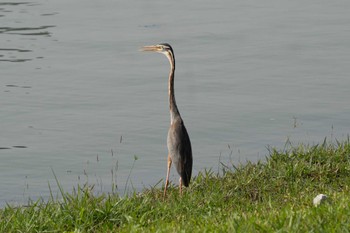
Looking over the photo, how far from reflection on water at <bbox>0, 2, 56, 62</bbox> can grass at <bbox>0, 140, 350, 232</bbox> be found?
30.9 ft

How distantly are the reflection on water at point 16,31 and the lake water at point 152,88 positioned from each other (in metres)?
0.04

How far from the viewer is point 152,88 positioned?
17.3 m

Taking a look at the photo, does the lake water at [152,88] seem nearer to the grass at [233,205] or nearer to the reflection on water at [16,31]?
the reflection on water at [16,31]

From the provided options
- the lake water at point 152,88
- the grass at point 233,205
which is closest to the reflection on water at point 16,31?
the lake water at point 152,88

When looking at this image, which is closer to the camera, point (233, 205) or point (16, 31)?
point (233, 205)

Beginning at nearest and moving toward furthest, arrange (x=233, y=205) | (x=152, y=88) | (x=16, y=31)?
(x=233, y=205) → (x=152, y=88) → (x=16, y=31)

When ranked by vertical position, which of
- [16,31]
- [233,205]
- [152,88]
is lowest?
[16,31]

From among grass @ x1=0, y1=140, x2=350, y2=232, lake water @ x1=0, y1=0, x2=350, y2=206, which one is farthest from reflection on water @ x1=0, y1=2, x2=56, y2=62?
grass @ x1=0, y1=140, x2=350, y2=232

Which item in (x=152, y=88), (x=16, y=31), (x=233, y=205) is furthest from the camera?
(x=16, y=31)

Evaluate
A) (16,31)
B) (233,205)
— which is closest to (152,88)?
(16,31)

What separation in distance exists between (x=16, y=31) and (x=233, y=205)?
44.5 ft

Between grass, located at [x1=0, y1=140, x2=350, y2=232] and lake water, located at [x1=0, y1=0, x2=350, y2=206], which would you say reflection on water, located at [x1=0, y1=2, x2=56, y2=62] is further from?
grass, located at [x1=0, y1=140, x2=350, y2=232]

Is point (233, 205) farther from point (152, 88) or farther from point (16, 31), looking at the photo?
point (16, 31)

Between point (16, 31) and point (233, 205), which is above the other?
point (233, 205)
